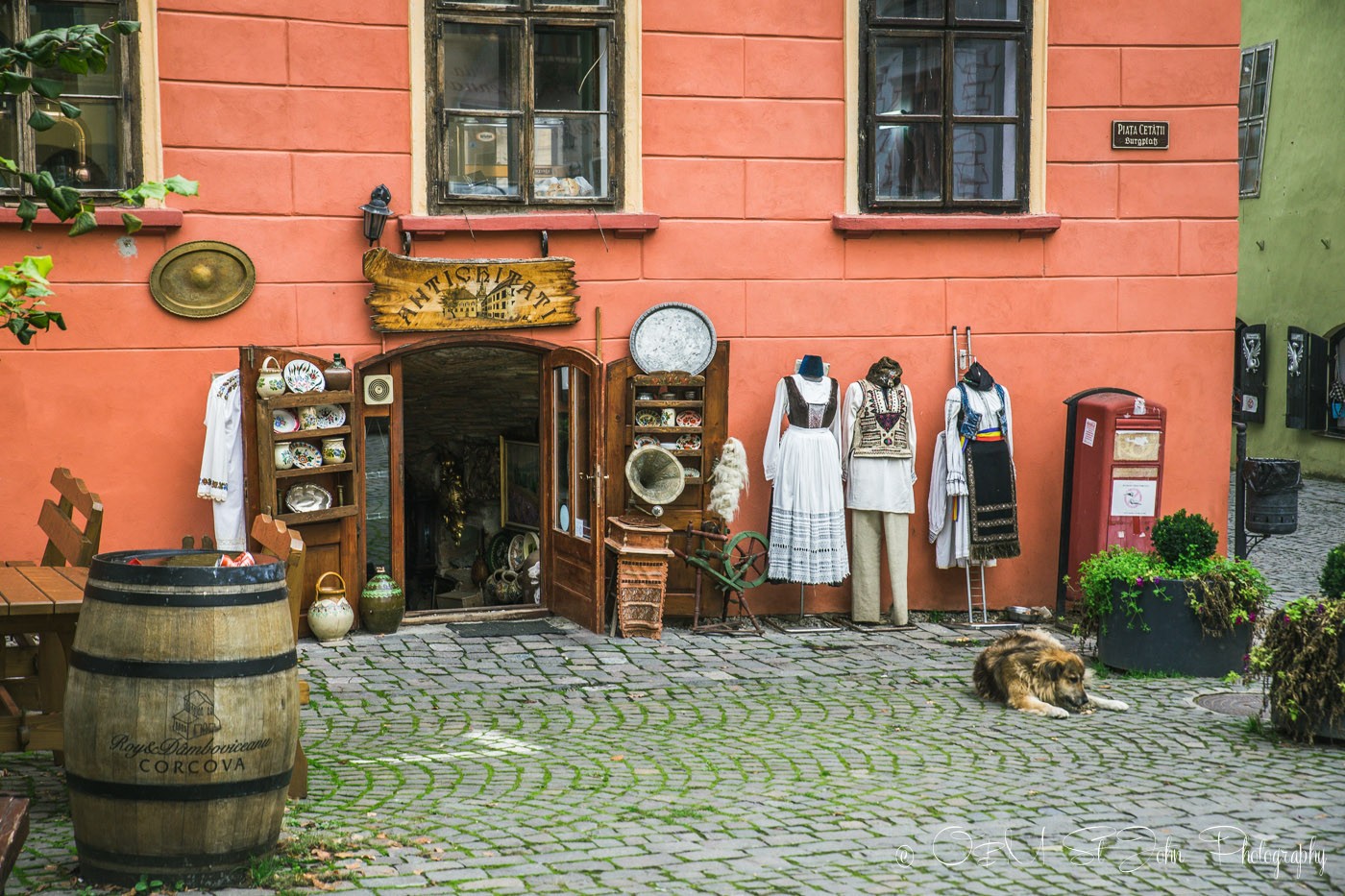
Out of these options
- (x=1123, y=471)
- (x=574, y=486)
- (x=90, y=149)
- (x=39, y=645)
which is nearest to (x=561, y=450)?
(x=574, y=486)

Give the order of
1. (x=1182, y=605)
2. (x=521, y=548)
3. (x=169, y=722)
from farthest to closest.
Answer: (x=521, y=548) → (x=1182, y=605) → (x=169, y=722)

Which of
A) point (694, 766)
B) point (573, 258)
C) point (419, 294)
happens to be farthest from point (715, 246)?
point (694, 766)

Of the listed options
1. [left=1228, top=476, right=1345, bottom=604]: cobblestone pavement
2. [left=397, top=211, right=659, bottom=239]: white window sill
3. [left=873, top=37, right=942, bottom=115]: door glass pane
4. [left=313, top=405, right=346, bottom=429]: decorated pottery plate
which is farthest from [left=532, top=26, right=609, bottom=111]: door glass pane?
[left=1228, top=476, right=1345, bottom=604]: cobblestone pavement

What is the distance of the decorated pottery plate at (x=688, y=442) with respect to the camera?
991 cm

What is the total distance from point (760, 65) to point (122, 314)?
14.4 feet

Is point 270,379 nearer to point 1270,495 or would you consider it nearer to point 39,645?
point 39,645

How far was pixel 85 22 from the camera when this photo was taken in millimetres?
9062

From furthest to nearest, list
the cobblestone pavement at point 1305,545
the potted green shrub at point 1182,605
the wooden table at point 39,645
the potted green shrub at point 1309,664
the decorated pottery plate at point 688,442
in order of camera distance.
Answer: the cobblestone pavement at point 1305,545 → the decorated pottery plate at point 688,442 → the potted green shrub at point 1182,605 → the potted green shrub at point 1309,664 → the wooden table at point 39,645

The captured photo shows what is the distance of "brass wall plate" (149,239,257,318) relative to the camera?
9133mm

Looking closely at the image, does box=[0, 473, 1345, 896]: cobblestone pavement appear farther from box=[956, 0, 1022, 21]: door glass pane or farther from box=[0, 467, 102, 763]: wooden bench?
box=[956, 0, 1022, 21]: door glass pane

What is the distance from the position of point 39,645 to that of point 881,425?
18.5ft

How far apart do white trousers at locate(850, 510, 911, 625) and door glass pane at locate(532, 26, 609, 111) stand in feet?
10.7

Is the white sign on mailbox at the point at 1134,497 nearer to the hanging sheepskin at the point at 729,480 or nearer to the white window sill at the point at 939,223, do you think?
the white window sill at the point at 939,223

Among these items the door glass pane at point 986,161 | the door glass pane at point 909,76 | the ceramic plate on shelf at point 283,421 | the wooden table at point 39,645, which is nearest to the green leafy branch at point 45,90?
the wooden table at point 39,645
